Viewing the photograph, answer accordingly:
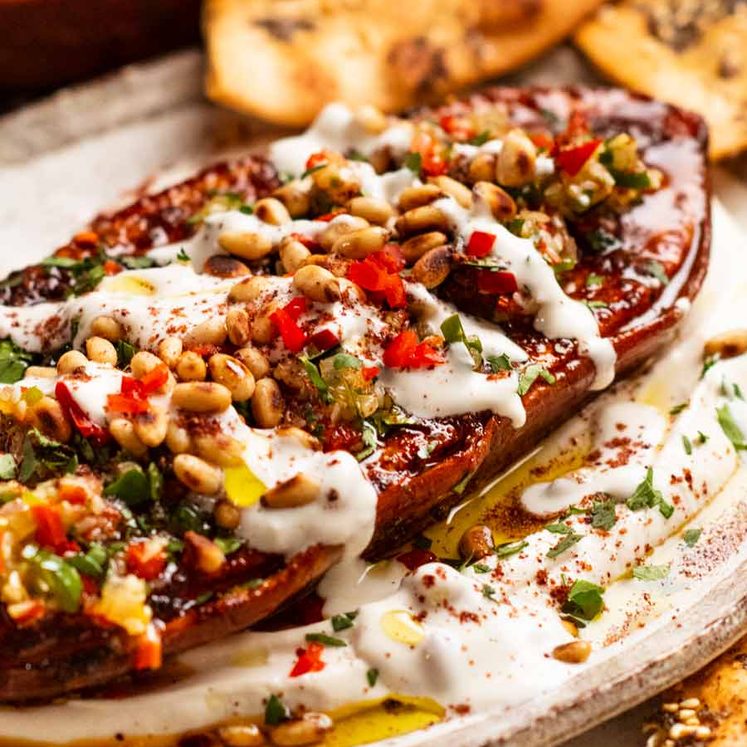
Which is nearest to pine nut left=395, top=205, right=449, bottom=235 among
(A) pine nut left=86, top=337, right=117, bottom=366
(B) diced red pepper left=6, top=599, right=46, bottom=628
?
(A) pine nut left=86, top=337, right=117, bottom=366

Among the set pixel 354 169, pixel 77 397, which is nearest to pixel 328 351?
pixel 77 397

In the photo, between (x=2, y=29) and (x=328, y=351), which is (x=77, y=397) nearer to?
(x=328, y=351)

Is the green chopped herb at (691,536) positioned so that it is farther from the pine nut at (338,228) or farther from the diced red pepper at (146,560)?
the diced red pepper at (146,560)

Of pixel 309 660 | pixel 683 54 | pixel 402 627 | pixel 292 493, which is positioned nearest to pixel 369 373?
pixel 292 493

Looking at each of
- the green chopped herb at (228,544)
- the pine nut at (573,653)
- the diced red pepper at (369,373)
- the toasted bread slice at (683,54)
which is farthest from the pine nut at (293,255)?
the toasted bread slice at (683,54)

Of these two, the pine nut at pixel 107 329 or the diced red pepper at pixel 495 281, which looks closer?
the pine nut at pixel 107 329

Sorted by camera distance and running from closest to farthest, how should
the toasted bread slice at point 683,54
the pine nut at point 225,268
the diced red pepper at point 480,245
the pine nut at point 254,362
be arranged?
1. the pine nut at point 254,362
2. the diced red pepper at point 480,245
3. the pine nut at point 225,268
4. the toasted bread slice at point 683,54

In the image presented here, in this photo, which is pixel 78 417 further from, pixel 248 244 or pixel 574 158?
pixel 574 158
